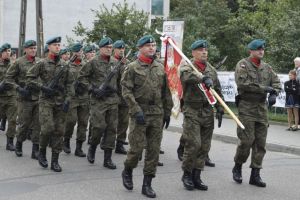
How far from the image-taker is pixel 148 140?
759cm

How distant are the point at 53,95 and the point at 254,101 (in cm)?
307

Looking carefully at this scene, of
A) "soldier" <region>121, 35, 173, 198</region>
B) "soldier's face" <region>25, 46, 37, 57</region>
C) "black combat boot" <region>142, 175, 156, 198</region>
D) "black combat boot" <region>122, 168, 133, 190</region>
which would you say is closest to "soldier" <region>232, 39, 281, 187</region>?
"soldier" <region>121, 35, 173, 198</region>

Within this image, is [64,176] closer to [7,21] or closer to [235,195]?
[235,195]

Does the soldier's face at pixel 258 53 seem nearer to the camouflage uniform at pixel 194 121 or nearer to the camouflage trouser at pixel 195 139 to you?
the camouflage uniform at pixel 194 121

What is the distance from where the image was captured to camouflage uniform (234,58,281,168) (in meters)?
8.17

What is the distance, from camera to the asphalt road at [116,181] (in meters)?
7.55

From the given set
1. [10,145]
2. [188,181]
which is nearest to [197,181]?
[188,181]

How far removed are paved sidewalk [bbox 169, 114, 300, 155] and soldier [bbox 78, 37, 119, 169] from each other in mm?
4312

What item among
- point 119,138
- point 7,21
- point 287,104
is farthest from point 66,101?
point 7,21

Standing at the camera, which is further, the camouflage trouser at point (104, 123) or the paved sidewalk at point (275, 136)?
the paved sidewalk at point (275, 136)

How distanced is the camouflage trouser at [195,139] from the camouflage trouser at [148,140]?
47cm

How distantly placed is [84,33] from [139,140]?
1709 cm

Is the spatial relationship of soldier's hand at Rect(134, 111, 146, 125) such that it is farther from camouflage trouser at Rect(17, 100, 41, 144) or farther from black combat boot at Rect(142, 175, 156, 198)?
camouflage trouser at Rect(17, 100, 41, 144)

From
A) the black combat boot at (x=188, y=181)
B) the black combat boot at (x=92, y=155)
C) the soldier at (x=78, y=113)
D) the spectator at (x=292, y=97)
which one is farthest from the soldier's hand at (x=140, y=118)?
the spectator at (x=292, y=97)
